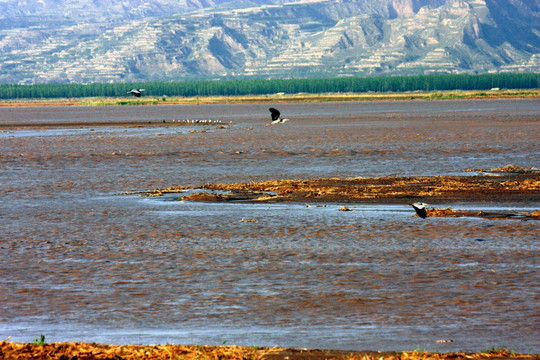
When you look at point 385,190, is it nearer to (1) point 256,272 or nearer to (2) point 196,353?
(1) point 256,272

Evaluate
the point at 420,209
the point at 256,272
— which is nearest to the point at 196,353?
the point at 256,272

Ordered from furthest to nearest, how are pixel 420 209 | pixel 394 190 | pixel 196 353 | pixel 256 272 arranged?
pixel 394 190
pixel 420 209
pixel 256 272
pixel 196 353

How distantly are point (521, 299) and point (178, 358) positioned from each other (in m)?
6.50

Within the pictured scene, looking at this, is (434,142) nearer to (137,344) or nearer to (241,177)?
(241,177)

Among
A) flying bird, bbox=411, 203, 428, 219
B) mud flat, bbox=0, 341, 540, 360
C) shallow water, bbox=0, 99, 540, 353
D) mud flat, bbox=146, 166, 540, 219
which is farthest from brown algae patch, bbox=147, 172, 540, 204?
mud flat, bbox=0, 341, 540, 360

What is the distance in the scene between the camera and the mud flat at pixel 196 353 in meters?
10.9

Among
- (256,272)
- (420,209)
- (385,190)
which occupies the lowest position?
(385,190)

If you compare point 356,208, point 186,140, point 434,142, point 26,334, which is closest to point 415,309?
point 26,334

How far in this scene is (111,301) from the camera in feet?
48.5

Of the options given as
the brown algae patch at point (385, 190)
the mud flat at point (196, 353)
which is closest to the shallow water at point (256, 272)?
the mud flat at point (196, 353)

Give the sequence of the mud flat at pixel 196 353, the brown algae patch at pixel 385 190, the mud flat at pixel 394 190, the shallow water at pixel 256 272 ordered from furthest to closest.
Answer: the brown algae patch at pixel 385 190
the mud flat at pixel 394 190
the shallow water at pixel 256 272
the mud flat at pixel 196 353

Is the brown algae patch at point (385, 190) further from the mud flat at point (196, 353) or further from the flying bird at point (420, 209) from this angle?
the mud flat at point (196, 353)

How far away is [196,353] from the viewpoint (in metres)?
11.1

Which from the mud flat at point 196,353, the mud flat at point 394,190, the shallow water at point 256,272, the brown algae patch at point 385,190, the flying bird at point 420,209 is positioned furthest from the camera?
the brown algae patch at point 385,190
